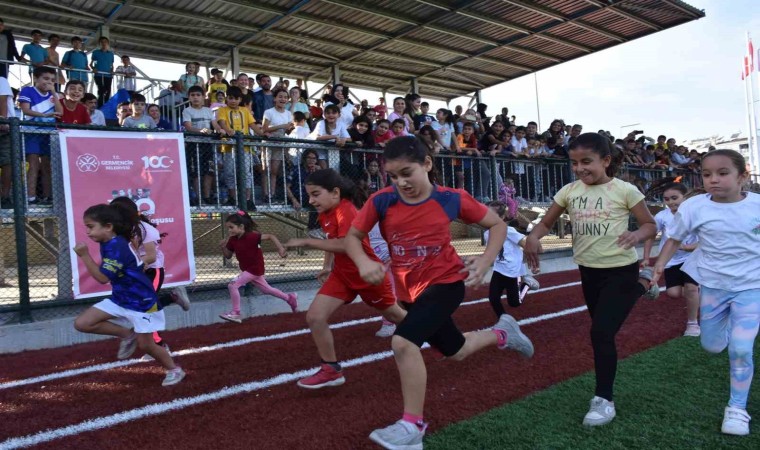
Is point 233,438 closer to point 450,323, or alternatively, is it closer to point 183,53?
point 450,323

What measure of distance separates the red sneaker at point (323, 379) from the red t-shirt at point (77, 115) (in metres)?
6.19

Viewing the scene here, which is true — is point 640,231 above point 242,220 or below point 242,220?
below

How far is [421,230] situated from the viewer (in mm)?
3641

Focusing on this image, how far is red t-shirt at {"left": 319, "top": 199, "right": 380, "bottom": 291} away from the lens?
484cm

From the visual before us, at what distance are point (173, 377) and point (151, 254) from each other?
132 cm

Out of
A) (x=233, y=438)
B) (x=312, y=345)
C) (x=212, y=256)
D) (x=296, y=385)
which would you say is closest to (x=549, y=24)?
(x=212, y=256)

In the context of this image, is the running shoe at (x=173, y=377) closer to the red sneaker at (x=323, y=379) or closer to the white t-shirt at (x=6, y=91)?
the red sneaker at (x=323, y=379)

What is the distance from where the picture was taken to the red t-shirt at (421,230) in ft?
11.9

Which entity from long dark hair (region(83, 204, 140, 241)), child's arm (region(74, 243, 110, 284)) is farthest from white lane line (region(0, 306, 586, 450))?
long dark hair (region(83, 204, 140, 241))

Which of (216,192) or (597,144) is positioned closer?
(597,144)

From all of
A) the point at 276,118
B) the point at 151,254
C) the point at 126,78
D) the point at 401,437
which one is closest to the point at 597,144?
the point at 401,437

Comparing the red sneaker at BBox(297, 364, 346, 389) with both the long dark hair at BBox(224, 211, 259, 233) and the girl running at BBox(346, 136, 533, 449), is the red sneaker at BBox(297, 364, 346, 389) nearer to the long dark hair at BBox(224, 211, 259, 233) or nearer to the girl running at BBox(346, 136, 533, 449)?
the girl running at BBox(346, 136, 533, 449)

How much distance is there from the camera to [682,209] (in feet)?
13.5

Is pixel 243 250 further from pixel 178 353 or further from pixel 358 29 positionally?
pixel 358 29
